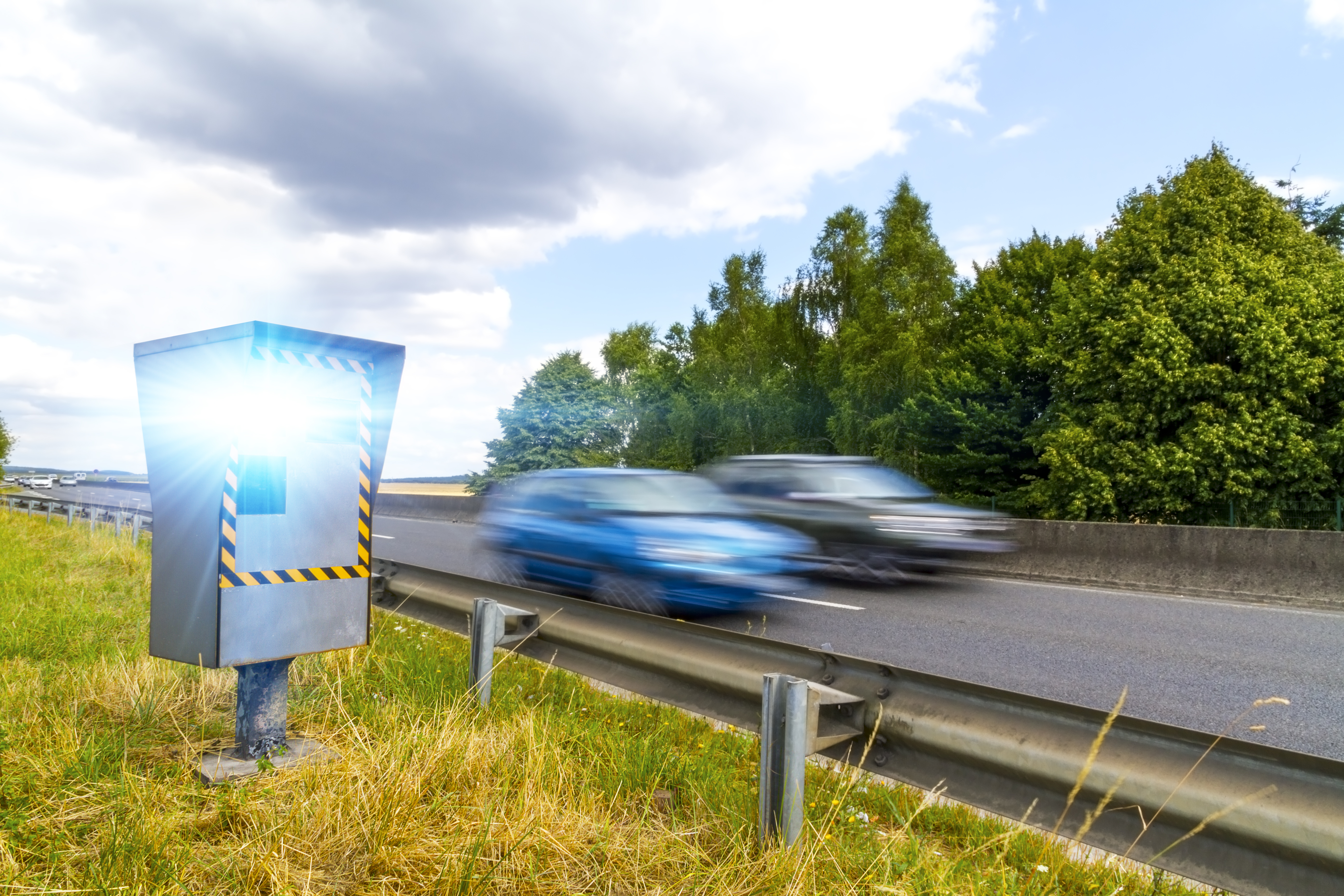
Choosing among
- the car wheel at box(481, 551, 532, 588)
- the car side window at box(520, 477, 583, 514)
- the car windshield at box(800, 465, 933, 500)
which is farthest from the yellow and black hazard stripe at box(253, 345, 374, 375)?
the car windshield at box(800, 465, 933, 500)

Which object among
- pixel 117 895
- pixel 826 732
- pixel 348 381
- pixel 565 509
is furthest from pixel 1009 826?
pixel 565 509

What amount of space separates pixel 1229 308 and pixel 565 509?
26916mm

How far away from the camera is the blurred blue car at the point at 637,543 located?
816 centimetres

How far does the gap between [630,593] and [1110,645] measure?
4.37m

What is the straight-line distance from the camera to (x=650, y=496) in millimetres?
8969

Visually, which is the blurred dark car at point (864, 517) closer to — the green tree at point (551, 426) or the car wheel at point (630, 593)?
the car wheel at point (630, 593)

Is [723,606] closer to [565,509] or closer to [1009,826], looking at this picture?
[565,509]

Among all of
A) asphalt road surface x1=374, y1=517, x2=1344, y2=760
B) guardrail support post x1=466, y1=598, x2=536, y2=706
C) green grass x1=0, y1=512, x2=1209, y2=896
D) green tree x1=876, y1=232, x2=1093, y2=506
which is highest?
green tree x1=876, y1=232, x2=1093, y2=506

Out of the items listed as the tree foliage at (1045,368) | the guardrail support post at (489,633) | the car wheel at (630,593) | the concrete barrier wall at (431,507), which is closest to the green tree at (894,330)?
the tree foliage at (1045,368)

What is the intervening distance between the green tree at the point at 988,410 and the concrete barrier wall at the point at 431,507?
19980mm

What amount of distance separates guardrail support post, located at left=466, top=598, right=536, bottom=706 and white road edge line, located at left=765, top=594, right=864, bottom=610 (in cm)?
548

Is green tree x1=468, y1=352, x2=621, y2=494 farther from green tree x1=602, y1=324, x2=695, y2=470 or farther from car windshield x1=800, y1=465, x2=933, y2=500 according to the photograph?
car windshield x1=800, y1=465, x2=933, y2=500

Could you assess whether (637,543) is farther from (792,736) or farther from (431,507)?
(431,507)

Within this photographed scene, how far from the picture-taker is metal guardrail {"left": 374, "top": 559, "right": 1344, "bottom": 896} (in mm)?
2061
